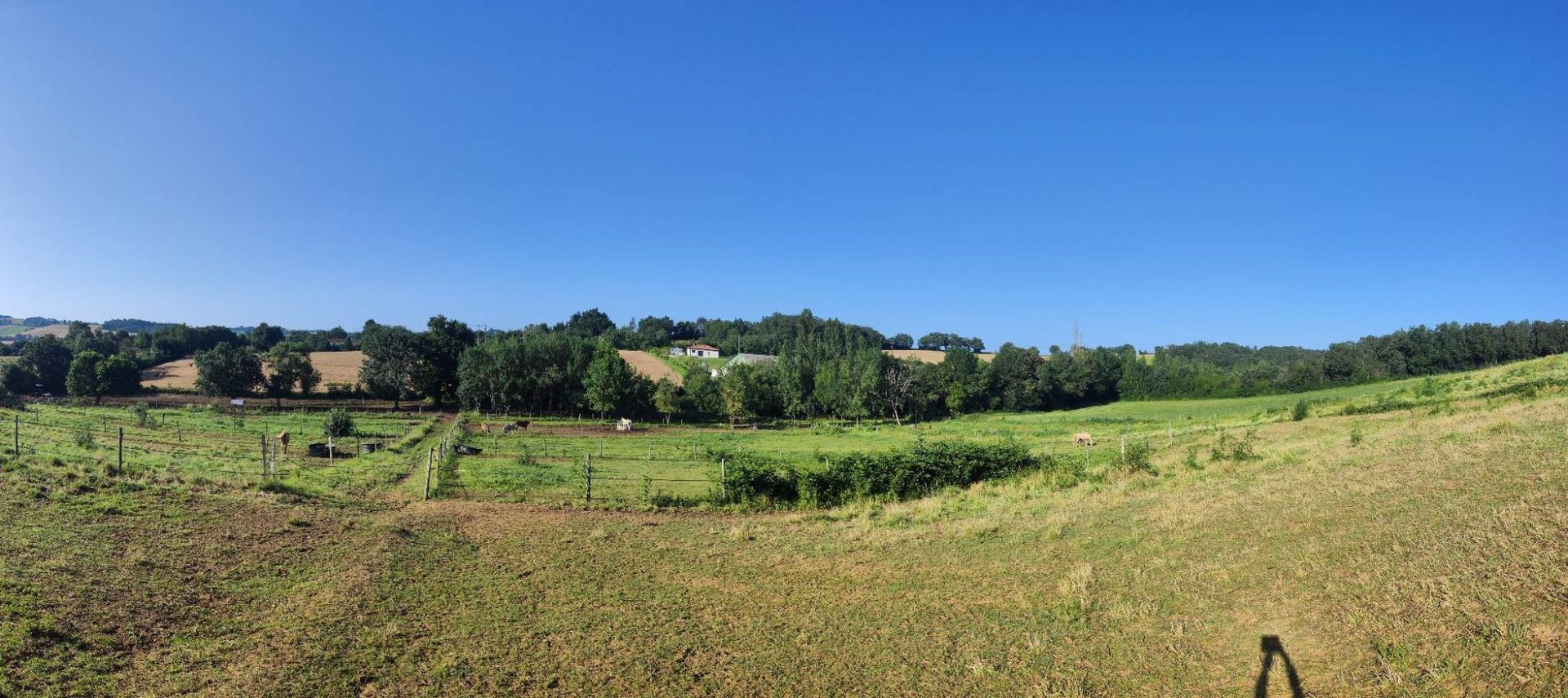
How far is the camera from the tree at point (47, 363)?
252 feet

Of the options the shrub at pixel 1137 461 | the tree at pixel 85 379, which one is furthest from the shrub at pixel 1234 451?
the tree at pixel 85 379

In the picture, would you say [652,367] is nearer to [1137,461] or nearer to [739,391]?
Answer: [739,391]

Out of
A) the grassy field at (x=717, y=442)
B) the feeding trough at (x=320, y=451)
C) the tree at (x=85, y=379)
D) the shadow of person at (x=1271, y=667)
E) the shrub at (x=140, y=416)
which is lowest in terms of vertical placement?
the grassy field at (x=717, y=442)

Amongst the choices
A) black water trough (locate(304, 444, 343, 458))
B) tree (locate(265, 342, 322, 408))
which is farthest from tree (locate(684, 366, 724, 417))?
tree (locate(265, 342, 322, 408))

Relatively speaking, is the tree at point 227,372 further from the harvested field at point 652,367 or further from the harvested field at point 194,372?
the harvested field at point 652,367

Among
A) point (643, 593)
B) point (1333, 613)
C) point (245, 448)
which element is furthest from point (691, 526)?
point (245, 448)

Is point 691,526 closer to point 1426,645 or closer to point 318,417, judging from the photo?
point 1426,645

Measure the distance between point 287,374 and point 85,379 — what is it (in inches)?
800

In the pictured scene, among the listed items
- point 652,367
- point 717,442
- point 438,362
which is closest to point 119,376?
point 438,362

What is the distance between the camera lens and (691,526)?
19.6 meters

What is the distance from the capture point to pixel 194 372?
282 ft

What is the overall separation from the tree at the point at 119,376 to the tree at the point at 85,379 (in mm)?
462

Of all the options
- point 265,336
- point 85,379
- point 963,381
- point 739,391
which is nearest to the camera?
point 739,391

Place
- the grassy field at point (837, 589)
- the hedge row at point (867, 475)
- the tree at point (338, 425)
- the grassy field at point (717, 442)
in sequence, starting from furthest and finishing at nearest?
the tree at point (338, 425)
the grassy field at point (717, 442)
the hedge row at point (867, 475)
the grassy field at point (837, 589)
